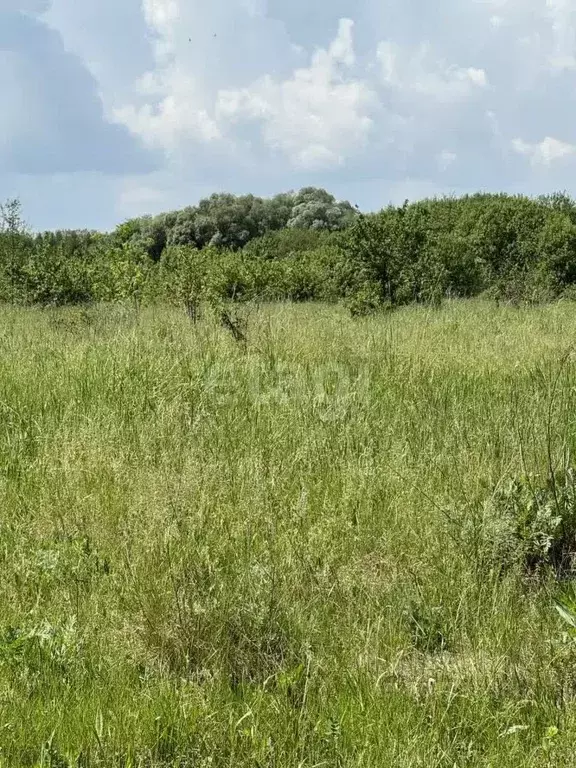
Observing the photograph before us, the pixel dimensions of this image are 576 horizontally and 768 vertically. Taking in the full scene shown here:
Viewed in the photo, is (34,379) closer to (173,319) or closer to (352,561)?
(173,319)

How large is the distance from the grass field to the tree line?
201 inches

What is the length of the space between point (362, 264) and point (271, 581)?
57.9 feet

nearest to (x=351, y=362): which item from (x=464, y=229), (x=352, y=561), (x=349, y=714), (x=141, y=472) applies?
(x=141, y=472)

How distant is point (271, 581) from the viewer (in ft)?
8.33

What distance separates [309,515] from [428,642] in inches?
39.7

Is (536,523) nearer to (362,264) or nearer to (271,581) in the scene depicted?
(271,581)

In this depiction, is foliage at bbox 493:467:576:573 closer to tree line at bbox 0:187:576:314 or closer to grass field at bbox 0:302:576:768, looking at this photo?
grass field at bbox 0:302:576:768

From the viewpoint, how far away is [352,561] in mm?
2877

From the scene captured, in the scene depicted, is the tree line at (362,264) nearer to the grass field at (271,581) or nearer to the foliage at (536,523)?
the grass field at (271,581)

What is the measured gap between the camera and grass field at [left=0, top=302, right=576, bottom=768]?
6.12 ft

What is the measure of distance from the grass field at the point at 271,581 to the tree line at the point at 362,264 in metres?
5.11

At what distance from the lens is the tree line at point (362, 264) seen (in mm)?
15938

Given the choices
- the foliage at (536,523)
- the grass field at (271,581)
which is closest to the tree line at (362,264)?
the grass field at (271,581)

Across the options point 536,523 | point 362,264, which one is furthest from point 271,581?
point 362,264
